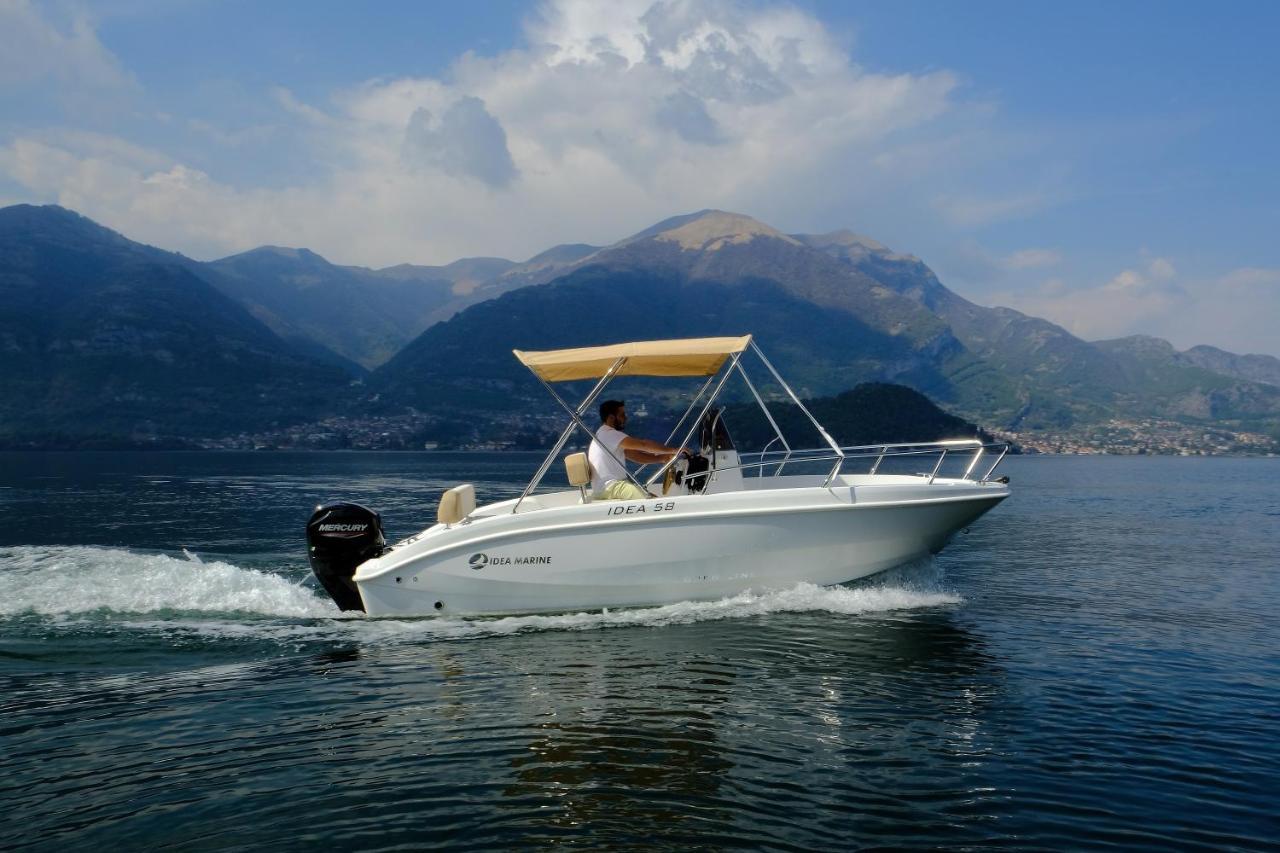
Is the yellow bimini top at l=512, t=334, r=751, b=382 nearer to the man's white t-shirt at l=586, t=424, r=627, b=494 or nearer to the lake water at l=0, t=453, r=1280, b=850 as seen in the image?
the man's white t-shirt at l=586, t=424, r=627, b=494

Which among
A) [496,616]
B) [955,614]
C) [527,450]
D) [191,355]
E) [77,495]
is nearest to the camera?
[496,616]

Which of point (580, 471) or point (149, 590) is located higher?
point (580, 471)

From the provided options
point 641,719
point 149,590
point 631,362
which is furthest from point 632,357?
point 149,590

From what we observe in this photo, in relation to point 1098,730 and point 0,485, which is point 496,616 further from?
point 0,485

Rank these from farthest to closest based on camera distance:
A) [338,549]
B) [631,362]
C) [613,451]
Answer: [631,362] → [613,451] → [338,549]

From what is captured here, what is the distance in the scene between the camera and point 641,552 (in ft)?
37.4

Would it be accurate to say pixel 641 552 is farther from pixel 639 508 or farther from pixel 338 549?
pixel 338 549

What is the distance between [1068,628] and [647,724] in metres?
7.31

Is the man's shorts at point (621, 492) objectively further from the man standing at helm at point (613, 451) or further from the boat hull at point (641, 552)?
the boat hull at point (641, 552)

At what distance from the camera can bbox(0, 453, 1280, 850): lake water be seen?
577 cm

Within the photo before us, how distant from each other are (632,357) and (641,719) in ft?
18.6

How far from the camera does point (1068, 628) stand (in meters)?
12.1

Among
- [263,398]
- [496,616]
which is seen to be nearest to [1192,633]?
[496,616]

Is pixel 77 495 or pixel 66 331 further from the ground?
pixel 66 331
